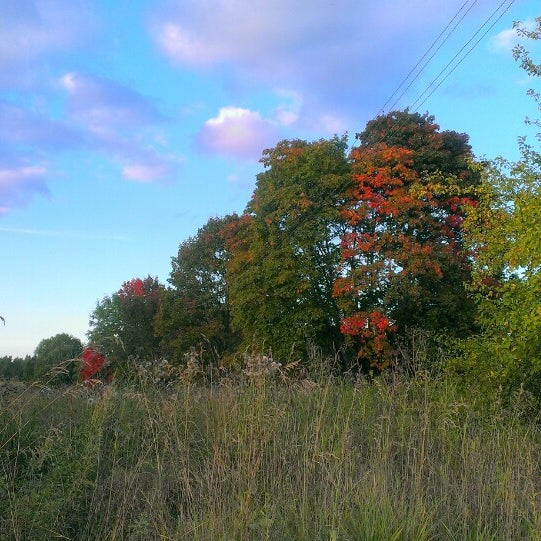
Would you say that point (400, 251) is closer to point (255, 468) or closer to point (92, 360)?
point (92, 360)

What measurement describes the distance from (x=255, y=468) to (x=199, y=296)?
37815 millimetres

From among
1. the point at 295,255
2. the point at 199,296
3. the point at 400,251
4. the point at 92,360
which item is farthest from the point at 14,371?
the point at 199,296

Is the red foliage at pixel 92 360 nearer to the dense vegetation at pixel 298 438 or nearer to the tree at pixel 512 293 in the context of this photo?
the dense vegetation at pixel 298 438

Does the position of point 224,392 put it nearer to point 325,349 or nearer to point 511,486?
point 511,486

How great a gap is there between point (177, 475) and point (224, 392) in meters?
1.39

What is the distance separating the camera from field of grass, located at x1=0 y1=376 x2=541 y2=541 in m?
3.73

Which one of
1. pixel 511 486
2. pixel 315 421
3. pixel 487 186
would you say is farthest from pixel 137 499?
pixel 487 186

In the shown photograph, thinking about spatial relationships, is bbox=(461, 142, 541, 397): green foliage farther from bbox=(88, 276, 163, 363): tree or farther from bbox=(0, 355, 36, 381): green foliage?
bbox=(88, 276, 163, 363): tree

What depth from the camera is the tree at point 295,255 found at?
89.4 feet

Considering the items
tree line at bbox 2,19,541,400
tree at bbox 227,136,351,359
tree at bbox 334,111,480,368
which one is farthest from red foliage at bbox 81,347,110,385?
tree at bbox 227,136,351,359

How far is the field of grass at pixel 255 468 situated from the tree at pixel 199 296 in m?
33.3

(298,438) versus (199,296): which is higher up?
(199,296)

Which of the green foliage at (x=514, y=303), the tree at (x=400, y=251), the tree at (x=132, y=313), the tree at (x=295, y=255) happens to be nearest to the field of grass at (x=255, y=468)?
the green foliage at (x=514, y=303)

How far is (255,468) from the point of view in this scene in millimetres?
4391
